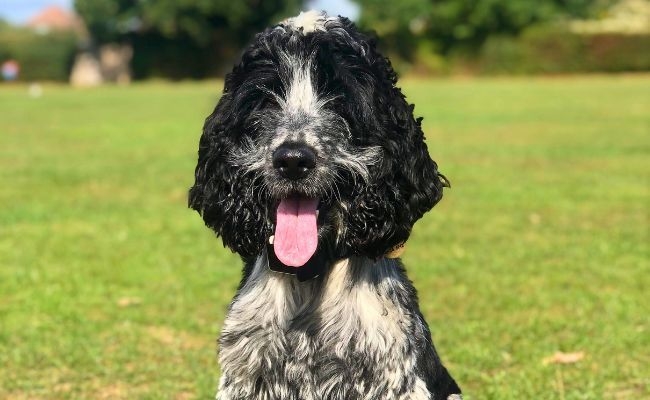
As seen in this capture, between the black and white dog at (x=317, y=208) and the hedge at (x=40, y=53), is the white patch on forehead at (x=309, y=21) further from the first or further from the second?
the hedge at (x=40, y=53)

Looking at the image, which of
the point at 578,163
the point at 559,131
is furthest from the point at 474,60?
the point at 578,163

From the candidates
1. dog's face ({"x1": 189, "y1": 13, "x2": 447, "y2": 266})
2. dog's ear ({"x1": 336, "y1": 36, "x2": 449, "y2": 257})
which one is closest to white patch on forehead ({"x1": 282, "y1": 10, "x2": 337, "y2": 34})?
dog's face ({"x1": 189, "y1": 13, "x2": 447, "y2": 266})

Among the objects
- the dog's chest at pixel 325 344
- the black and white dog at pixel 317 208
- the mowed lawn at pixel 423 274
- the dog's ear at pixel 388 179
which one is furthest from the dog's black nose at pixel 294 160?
the mowed lawn at pixel 423 274

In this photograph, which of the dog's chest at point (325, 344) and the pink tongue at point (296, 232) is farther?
the dog's chest at point (325, 344)

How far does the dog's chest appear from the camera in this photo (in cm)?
432

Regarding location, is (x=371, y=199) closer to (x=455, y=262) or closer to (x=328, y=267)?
(x=328, y=267)

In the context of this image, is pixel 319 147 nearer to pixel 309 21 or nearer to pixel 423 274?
pixel 309 21

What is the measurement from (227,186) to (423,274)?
5.66 m

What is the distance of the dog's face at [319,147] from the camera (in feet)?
13.5

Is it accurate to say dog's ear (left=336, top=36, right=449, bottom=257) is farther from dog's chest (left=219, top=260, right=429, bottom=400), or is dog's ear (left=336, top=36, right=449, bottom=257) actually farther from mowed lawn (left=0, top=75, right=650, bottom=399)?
mowed lawn (left=0, top=75, right=650, bottom=399)

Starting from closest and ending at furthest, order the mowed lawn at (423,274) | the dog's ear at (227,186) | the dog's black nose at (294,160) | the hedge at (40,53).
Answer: the dog's black nose at (294,160) < the dog's ear at (227,186) < the mowed lawn at (423,274) < the hedge at (40,53)

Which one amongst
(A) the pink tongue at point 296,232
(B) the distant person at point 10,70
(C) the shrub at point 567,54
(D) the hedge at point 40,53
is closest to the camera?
(A) the pink tongue at point 296,232

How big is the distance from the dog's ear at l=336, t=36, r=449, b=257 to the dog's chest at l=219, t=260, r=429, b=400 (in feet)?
0.80

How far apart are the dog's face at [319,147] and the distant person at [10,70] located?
65.1 metres
